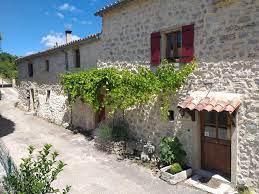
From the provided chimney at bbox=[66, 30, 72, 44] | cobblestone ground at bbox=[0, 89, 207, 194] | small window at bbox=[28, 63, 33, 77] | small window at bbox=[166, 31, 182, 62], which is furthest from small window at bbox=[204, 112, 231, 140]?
small window at bbox=[28, 63, 33, 77]

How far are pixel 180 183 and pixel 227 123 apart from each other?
85.0 inches

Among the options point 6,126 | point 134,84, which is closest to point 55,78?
point 6,126

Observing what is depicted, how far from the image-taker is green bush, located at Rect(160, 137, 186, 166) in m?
8.72

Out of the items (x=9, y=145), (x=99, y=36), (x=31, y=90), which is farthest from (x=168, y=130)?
(x=31, y=90)

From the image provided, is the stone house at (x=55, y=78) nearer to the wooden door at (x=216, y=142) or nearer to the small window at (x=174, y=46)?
the small window at (x=174, y=46)

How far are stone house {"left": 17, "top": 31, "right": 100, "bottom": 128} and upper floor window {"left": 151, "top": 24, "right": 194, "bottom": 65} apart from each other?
13.1 ft

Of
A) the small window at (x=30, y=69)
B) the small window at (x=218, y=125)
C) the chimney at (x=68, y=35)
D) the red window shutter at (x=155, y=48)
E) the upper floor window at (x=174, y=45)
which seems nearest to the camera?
the small window at (x=218, y=125)

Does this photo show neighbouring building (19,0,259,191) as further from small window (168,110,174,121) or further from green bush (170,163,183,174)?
green bush (170,163,183,174)

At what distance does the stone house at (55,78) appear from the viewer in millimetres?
14000

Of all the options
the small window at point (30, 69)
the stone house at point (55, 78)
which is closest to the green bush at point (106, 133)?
the stone house at point (55, 78)

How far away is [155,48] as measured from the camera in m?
9.47

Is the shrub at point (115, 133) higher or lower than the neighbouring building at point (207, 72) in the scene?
lower

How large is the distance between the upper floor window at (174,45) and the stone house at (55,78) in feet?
13.1

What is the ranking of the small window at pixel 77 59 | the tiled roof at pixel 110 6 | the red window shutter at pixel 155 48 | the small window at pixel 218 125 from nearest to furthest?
the small window at pixel 218 125, the red window shutter at pixel 155 48, the tiled roof at pixel 110 6, the small window at pixel 77 59
